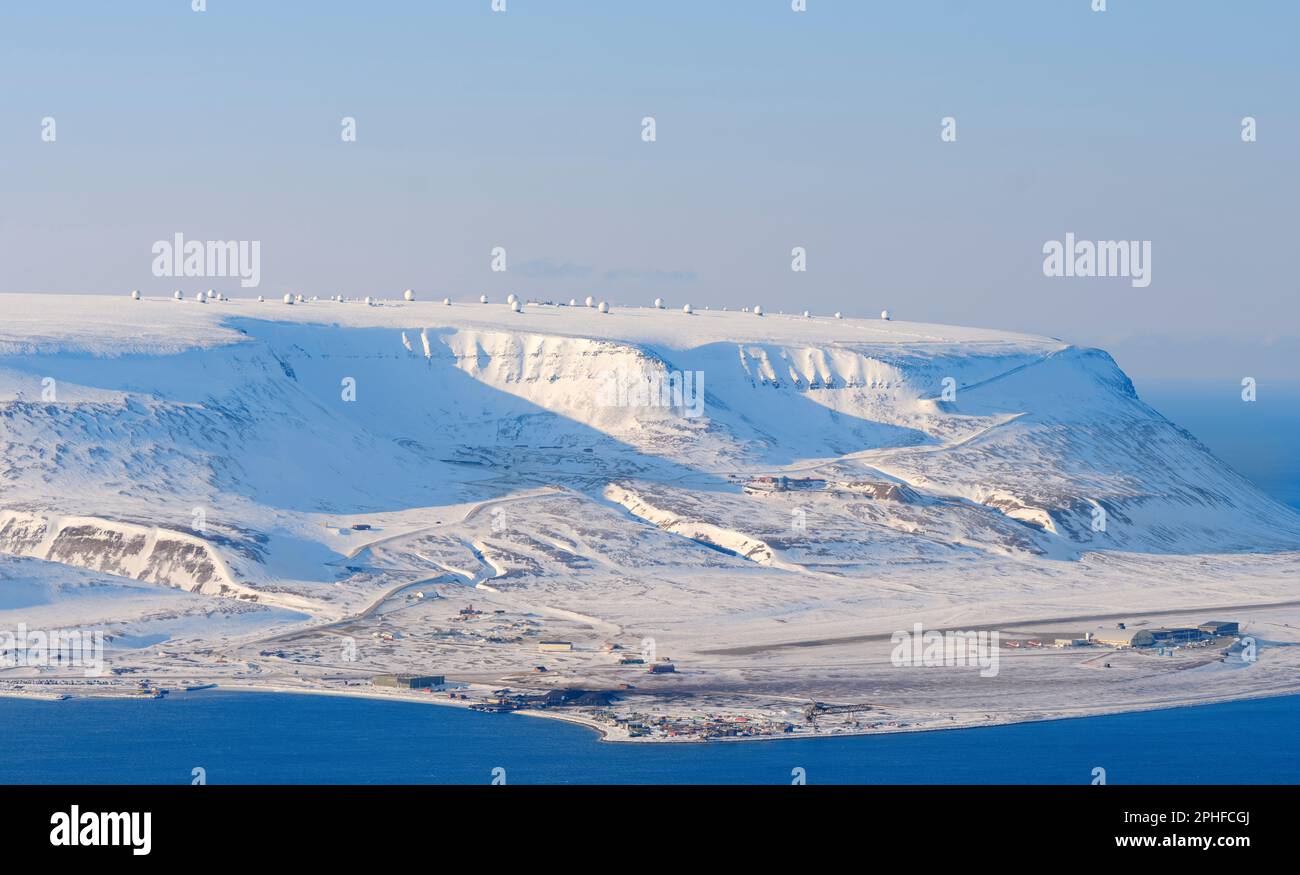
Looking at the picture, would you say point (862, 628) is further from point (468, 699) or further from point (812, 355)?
point (812, 355)

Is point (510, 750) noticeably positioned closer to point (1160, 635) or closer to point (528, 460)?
point (1160, 635)

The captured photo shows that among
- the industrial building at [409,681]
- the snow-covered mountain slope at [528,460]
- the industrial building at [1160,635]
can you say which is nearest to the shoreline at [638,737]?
the industrial building at [409,681]

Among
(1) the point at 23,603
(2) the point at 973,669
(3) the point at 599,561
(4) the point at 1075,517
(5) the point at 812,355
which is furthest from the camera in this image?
(5) the point at 812,355

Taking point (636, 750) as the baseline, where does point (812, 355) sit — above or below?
above

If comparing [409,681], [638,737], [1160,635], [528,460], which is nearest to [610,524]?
[528,460]

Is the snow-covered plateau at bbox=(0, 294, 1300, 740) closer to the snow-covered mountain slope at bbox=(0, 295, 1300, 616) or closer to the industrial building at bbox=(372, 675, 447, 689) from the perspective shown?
the snow-covered mountain slope at bbox=(0, 295, 1300, 616)
